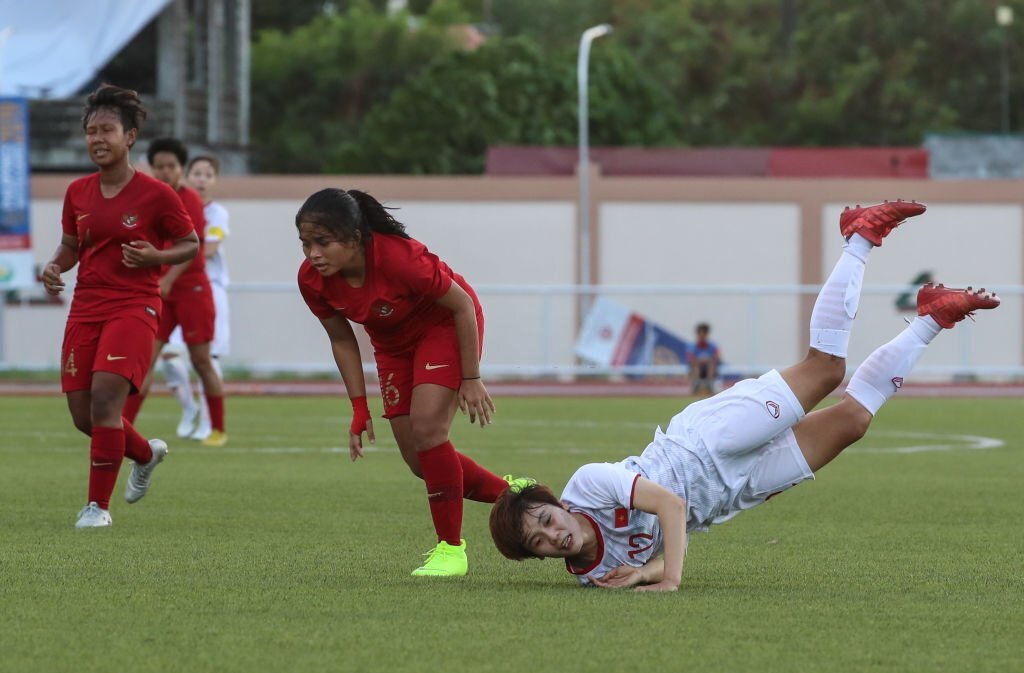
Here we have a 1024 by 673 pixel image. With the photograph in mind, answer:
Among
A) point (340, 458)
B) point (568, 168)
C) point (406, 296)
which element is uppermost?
point (568, 168)

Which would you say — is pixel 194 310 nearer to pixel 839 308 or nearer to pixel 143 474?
pixel 143 474

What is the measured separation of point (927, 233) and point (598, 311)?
8401 millimetres

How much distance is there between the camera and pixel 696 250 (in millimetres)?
33719

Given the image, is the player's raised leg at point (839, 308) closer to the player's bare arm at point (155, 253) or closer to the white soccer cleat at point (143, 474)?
the player's bare arm at point (155, 253)

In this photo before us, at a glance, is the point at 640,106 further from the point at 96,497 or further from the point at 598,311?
the point at 96,497

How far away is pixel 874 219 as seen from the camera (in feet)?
25.5

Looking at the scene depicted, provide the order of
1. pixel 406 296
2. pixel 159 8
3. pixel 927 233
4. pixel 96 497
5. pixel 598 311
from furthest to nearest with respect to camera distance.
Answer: pixel 159 8, pixel 927 233, pixel 598 311, pixel 96 497, pixel 406 296

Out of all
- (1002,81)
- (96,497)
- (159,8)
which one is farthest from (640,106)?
(96,497)

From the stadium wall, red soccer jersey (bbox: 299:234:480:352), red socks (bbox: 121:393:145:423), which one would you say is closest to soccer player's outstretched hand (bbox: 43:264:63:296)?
red soccer jersey (bbox: 299:234:480:352)

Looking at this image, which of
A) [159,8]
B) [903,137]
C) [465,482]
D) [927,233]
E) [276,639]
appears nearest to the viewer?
[276,639]

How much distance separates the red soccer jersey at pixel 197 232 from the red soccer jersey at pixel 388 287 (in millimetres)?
5374

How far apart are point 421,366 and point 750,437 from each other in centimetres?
130

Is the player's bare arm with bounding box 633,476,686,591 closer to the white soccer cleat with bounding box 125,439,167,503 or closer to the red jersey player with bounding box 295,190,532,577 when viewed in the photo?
the red jersey player with bounding box 295,190,532,577

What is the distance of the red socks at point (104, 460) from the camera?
28.9ft
